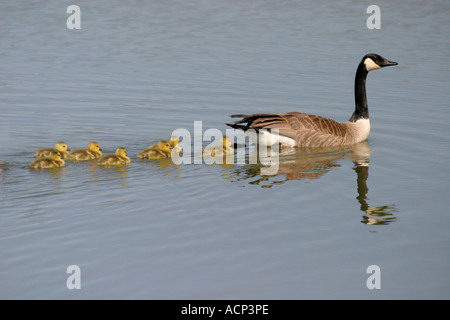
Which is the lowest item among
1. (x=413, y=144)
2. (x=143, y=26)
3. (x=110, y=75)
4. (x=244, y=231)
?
(x=244, y=231)

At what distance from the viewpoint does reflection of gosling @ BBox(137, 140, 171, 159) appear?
1077 cm

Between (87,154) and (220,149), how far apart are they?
1.98m

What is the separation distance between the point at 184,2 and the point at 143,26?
13.6 ft

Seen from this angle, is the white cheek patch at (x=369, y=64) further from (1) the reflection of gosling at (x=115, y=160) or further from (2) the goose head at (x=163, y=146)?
(1) the reflection of gosling at (x=115, y=160)

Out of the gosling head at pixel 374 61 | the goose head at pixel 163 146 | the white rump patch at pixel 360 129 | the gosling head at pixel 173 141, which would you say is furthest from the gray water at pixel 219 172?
the gosling head at pixel 374 61

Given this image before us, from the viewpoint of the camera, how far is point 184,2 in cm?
2570

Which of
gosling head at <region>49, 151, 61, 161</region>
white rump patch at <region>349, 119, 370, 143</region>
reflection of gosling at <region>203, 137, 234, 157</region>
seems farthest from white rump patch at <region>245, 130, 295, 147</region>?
gosling head at <region>49, 151, 61, 161</region>

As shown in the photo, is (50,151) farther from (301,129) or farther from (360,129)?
(360,129)

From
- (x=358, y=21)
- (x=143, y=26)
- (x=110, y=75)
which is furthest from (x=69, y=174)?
(x=358, y=21)

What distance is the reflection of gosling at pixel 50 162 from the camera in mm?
10133

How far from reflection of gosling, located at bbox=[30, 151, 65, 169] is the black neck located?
5128 millimetres

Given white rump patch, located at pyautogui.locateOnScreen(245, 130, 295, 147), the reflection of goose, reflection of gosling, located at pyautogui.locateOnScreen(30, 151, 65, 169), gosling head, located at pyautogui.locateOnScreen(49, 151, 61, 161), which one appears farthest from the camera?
white rump patch, located at pyautogui.locateOnScreen(245, 130, 295, 147)

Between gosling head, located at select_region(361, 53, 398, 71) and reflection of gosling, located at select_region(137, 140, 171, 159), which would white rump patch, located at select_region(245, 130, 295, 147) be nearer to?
reflection of gosling, located at select_region(137, 140, 171, 159)

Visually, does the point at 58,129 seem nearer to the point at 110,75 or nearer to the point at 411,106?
the point at 110,75
